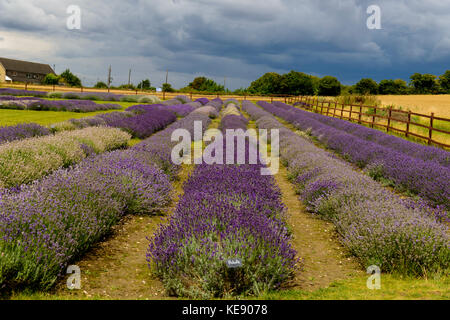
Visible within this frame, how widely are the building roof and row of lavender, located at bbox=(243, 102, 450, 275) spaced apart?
88.2 meters

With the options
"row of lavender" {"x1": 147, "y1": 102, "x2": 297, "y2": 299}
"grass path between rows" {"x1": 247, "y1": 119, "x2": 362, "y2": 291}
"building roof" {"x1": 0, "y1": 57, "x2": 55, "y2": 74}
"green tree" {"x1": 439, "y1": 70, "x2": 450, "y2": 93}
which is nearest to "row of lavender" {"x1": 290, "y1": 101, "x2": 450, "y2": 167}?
"grass path between rows" {"x1": 247, "y1": 119, "x2": 362, "y2": 291}

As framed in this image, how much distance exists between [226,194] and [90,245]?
1781 millimetres

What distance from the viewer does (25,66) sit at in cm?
8356

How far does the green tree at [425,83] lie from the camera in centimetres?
7494

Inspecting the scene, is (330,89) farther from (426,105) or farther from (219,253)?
(219,253)

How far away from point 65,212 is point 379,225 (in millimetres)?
3387

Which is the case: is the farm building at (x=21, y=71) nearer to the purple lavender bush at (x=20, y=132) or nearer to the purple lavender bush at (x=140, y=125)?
the purple lavender bush at (x=140, y=125)

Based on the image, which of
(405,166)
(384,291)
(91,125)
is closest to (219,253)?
(384,291)

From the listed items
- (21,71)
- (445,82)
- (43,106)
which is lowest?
(43,106)

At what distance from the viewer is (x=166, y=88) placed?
2509 inches

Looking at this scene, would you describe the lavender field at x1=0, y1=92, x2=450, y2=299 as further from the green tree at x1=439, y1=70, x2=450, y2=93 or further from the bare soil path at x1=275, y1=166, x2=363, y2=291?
the green tree at x1=439, y1=70, x2=450, y2=93

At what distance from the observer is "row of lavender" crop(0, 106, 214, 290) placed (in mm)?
3105

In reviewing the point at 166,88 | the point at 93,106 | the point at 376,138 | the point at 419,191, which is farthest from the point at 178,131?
the point at 166,88

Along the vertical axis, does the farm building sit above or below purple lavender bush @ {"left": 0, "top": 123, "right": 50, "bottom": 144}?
above
